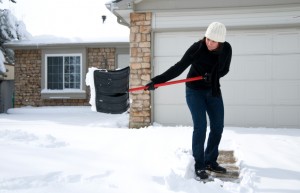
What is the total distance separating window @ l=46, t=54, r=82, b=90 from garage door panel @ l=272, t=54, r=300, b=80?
9.13 m

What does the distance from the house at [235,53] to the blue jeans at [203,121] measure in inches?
169

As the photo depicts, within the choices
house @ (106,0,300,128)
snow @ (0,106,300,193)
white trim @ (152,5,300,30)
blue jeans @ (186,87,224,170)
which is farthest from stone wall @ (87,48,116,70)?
blue jeans @ (186,87,224,170)

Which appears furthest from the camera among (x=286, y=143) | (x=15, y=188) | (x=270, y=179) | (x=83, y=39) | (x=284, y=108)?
(x=83, y=39)

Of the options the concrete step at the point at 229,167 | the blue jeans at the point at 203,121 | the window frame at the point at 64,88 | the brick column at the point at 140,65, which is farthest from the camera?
the window frame at the point at 64,88

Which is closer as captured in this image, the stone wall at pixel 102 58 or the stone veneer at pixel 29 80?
the stone wall at pixel 102 58

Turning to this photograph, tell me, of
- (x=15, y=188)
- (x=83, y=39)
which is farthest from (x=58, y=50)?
(x=15, y=188)

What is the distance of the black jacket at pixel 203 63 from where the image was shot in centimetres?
336

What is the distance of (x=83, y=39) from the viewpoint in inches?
567

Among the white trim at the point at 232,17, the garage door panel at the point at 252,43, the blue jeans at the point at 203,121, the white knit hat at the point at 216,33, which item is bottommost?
the blue jeans at the point at 203,121

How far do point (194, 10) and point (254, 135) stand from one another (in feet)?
10.3

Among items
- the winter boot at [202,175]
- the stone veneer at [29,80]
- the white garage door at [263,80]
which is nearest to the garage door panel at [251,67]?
the white garage door at [263,80]

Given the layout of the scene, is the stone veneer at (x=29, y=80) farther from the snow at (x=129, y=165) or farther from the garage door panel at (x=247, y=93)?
the snow at (x=129, y=165)

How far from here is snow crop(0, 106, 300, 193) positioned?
100 inches

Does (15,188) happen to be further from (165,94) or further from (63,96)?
(63,96)
